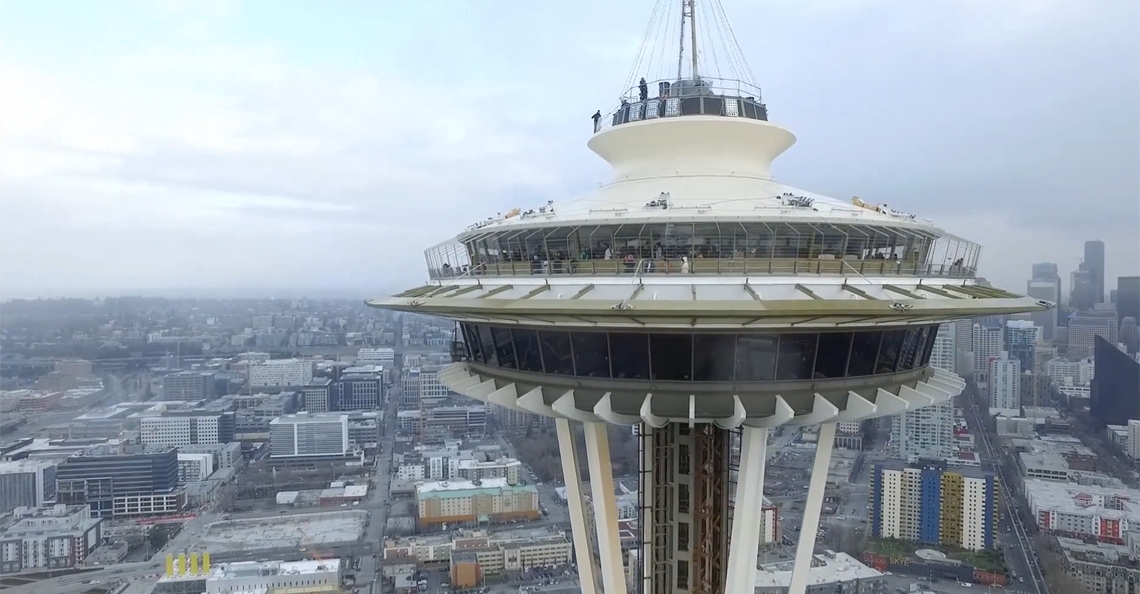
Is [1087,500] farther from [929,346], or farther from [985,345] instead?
[929,346]

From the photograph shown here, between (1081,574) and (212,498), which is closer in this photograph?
(1081,574)

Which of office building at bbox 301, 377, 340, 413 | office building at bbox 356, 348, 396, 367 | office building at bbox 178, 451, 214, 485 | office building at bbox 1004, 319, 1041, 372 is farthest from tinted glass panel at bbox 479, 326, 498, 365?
office building at bbox 356, 348, 396, 367

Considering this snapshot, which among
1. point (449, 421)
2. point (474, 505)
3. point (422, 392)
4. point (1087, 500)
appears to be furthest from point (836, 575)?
point (422, 392)

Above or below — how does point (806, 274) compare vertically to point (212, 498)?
above

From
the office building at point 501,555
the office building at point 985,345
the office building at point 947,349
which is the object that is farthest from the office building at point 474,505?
the office building at point 985,345

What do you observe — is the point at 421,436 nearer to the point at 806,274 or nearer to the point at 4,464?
the point at 4,464

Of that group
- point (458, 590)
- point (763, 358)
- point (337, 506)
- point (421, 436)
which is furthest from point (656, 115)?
point (421, 436)

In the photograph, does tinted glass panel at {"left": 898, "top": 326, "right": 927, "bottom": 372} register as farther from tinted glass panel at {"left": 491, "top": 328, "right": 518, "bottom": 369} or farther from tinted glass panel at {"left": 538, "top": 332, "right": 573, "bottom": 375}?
tinted glass panel at {"left": 491, "top": 328, "right": 518, "bottom": 369}
